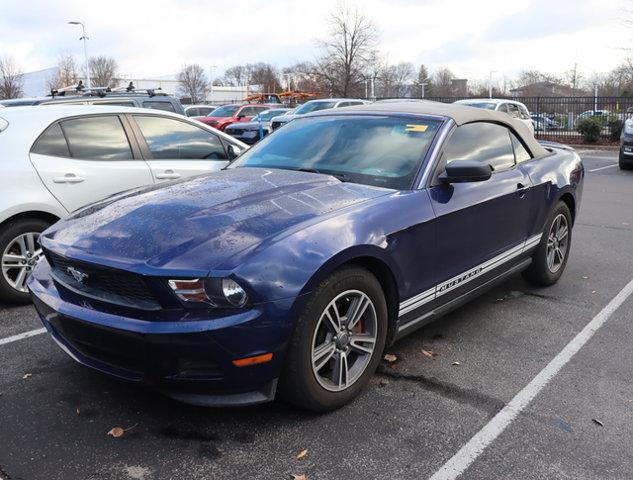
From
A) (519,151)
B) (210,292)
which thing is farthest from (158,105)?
(210,292)

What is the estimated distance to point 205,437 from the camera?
2.88 metres

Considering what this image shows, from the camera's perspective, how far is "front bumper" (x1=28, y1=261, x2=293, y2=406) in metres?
2.57

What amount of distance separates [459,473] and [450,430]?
1.18 ft

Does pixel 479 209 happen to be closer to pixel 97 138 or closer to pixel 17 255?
pixel 97 138

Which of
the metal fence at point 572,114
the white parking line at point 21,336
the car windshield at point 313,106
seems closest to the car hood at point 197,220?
the white parking line at point 21,336

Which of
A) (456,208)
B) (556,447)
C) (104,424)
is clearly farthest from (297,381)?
(456,208)

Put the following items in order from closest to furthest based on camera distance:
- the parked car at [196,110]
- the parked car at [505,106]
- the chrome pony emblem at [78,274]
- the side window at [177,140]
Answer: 1. the chrome pony emblem at [78,274]
2. the side window at [177,140]
3. the parked car at [505,106]
4. the parked car at [196,110]

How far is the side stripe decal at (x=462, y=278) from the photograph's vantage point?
11.4ft

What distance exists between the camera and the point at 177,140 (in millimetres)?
5781

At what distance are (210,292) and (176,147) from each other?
3.49 meters

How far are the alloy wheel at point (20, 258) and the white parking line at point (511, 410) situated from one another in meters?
3.55

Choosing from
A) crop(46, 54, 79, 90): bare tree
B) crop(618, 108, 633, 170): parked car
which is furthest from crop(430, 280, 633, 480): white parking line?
crop(46, 54, 79, 90): bare tree

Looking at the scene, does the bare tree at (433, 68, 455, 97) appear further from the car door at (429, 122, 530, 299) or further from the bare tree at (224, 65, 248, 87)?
the car door at (429, 122, 530, 299)

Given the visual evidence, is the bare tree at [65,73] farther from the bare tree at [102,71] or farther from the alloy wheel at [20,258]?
the alloy wheel at [20,258]
